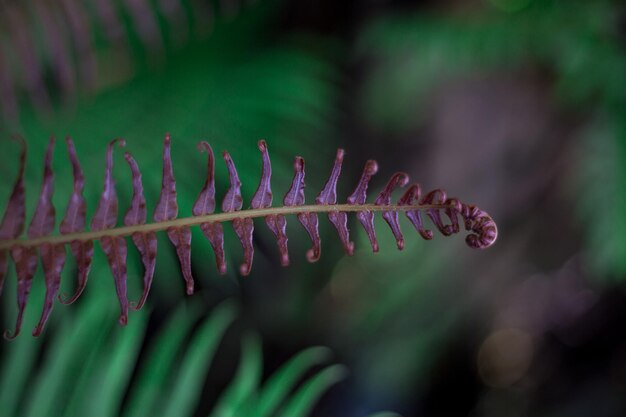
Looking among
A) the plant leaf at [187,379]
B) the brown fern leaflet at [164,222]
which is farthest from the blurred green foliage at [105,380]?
the brown fern leaflet at [164,222]

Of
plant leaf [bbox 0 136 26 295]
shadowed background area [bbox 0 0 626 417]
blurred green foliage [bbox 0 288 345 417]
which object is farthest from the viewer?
shadowed background area [bbox 0 0 626 417]

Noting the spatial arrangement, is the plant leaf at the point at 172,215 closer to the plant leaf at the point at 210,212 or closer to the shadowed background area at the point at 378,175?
the plant leaf at the point at 210,212

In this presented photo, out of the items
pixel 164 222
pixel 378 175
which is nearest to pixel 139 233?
pixel 164 222

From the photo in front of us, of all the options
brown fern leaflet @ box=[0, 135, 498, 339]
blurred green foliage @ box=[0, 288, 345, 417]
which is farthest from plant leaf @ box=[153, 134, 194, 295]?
blurred green foliage @ box=[0, 288, 345, 417]

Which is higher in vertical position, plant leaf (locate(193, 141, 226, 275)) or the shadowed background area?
the shadowed background area

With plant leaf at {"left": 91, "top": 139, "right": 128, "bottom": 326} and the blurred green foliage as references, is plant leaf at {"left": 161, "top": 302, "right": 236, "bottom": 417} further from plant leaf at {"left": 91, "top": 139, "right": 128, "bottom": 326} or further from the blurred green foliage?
plant leaf at {"left": 91, "top": 139, "right": 128, "bottom": 326}
